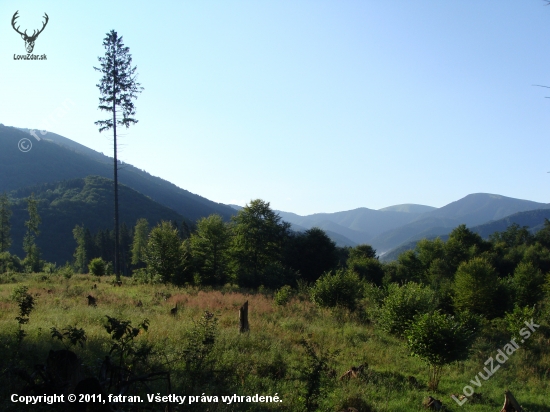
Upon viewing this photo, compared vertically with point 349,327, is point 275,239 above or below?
above

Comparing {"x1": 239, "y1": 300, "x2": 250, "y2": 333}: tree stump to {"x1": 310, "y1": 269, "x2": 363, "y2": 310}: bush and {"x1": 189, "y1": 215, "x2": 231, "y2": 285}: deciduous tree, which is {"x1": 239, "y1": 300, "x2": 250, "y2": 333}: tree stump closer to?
{"x1": 310, "y1": 269, "x2": 363, "y2": 310}: bush

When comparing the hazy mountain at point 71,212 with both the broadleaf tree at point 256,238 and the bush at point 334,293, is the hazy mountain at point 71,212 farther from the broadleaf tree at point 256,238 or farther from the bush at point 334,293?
the bush at point 334,293

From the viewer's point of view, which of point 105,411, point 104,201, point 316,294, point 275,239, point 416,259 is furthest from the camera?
point 104,201

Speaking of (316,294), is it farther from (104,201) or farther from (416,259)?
(104,201)

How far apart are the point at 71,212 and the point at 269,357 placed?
4893 inches

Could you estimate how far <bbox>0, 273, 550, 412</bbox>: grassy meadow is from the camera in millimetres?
6508

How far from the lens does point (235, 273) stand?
32.4m

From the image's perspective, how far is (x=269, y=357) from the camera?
30.1ft

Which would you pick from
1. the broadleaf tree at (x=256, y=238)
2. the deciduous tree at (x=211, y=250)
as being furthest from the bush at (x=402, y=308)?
the broadleaf tree at (x=256, y=238)

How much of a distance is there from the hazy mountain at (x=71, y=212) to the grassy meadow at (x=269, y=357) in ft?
276

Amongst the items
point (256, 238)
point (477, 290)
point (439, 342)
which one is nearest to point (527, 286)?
point (477, 290)

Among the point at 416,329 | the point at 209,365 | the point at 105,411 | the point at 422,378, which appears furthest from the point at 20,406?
the point at 422,378

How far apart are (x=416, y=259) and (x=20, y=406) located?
54.1 meters

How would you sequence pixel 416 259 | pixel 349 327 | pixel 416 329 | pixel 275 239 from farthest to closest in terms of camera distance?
pixel 416 259 → pixel 275 239 → pixel 349 327 → pixel 416 329
